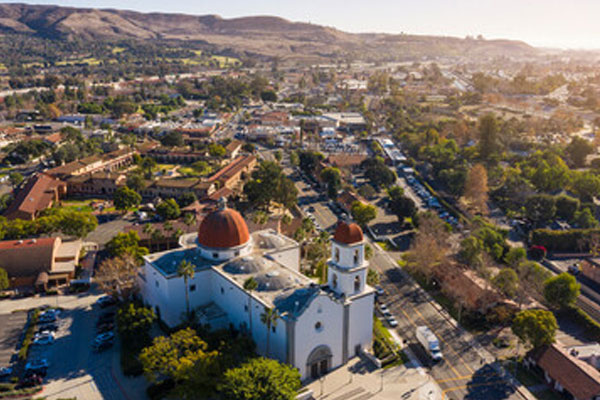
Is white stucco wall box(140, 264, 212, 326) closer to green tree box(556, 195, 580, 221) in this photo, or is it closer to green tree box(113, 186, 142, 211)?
green tree box(113, 186, 142, 211)

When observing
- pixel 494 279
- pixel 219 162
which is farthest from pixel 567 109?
pixel 494 279

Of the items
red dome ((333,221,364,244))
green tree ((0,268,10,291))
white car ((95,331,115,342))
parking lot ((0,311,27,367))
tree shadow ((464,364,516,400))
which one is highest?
red dome ((333,221,364,244))

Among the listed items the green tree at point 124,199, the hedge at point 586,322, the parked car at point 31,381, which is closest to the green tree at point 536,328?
the hedge at point 586,322

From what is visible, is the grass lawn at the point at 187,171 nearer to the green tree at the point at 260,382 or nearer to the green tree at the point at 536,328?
the green tree at the point at 260,382

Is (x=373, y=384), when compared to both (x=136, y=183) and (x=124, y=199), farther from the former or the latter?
(x=136, y=183)

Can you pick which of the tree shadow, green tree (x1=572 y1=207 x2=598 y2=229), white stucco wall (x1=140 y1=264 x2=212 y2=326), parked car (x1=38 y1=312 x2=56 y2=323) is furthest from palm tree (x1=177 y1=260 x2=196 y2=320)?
green tree (x1=572 y1=207 x2=598 y2=229)

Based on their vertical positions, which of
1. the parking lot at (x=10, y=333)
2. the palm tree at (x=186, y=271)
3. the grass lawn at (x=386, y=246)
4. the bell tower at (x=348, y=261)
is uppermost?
the bell tower at (x=348, y=261)

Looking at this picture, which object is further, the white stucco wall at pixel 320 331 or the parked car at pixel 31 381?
the parked car at pixel 31 381

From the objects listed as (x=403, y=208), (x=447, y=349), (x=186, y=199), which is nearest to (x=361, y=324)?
(x=447, y=349)
